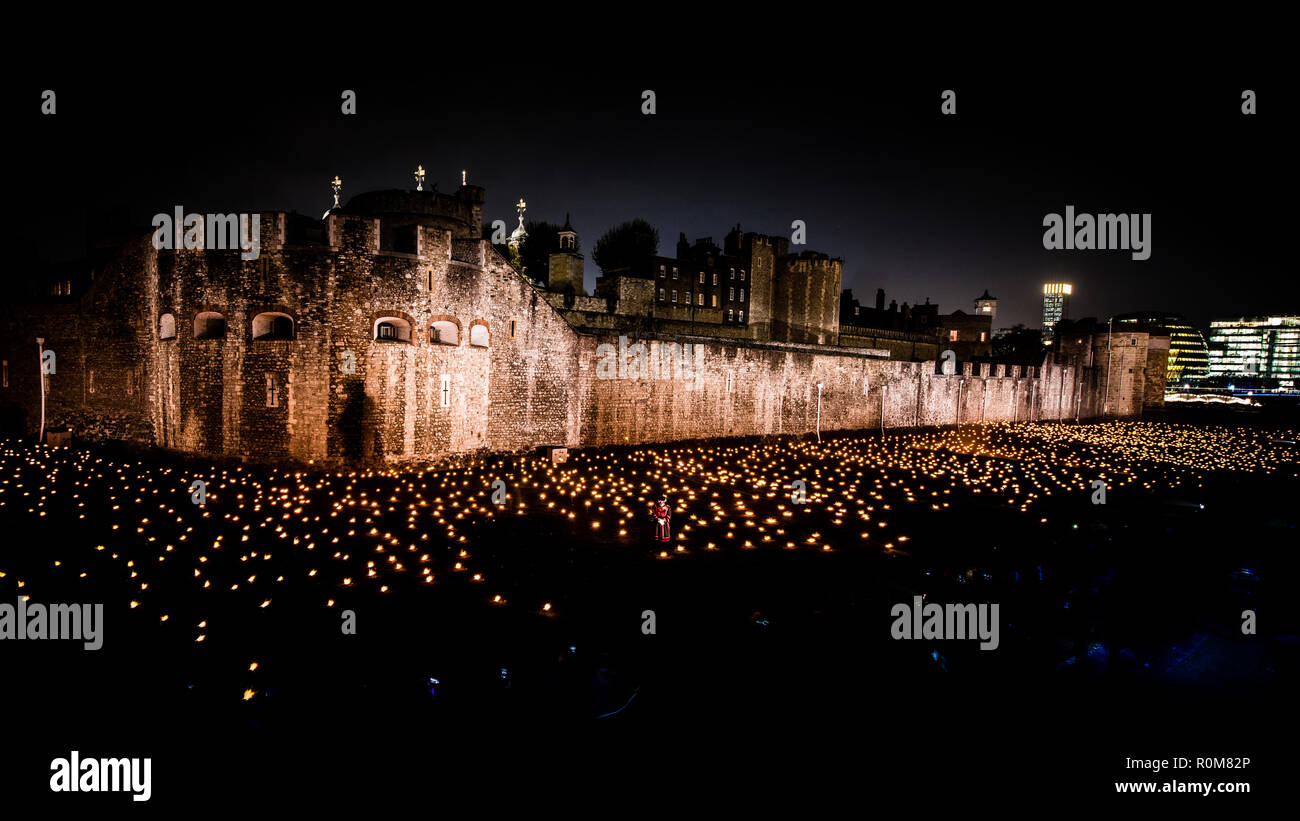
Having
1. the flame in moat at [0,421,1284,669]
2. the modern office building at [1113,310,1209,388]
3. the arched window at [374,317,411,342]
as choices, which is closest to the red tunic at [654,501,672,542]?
the flame in moat at [0,421,1284,669]

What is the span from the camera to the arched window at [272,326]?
47.9 ft

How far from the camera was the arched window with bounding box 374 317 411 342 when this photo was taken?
14883 mm

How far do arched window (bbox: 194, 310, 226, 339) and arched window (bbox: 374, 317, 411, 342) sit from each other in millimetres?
4083

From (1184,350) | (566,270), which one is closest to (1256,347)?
(1184,350)

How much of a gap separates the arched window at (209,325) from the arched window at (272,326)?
1.17 meters

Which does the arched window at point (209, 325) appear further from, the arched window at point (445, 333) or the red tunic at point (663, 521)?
the red tunic at point (663, 521)

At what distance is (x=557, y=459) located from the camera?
16.4 m

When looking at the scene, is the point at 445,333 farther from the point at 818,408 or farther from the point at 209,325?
the point at 818,408

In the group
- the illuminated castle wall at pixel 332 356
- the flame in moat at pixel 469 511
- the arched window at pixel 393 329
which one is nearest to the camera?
the flame in moat at pixel 469 511

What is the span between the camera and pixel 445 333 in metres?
16.2

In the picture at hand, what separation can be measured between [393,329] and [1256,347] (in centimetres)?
21753

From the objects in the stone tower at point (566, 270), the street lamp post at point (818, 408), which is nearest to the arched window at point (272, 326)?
the street lamp post at point (818, 408)
